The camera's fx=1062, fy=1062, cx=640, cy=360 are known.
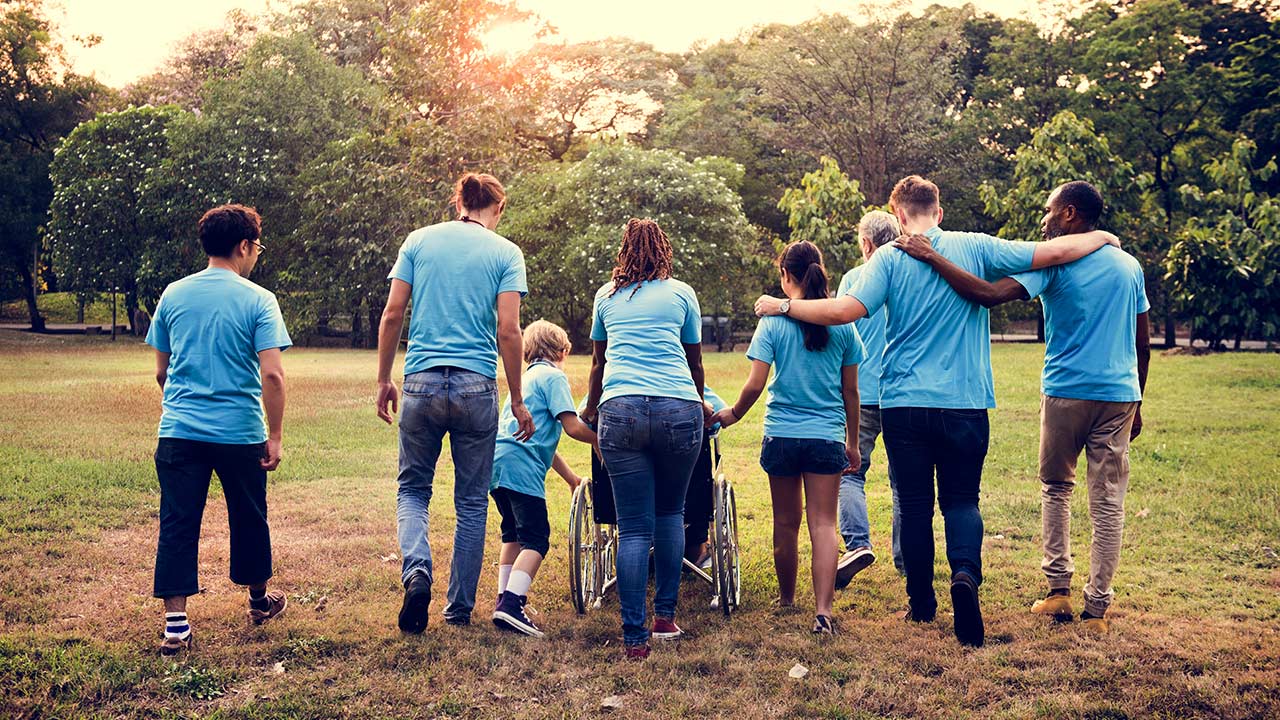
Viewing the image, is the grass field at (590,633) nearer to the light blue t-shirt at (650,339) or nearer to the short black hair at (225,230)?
the light blue t-shirt at (650,339)

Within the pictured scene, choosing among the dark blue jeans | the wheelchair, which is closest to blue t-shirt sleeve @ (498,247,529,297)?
the wheelchair

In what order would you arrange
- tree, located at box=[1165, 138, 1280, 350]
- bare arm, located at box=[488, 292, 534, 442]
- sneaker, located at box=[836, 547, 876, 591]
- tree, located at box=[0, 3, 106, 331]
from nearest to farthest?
bare arm, located at box=[488, 292, 534, 442] < sneaker, located at box=[836, 547, 876, 591] < tree, located at box=[1165, 138, 1280, 350] < tree, located at box=[0, 3, 106, 331]

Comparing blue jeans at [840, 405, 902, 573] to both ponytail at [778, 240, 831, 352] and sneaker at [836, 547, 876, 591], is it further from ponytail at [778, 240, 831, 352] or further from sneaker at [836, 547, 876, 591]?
ponytail at [778, 240, 831, 352]

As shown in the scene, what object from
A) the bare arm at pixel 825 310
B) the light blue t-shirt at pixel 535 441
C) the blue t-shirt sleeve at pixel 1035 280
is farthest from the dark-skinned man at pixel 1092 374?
the light blue t-shirt at pixel 535 441

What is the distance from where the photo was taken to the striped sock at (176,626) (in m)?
4.50

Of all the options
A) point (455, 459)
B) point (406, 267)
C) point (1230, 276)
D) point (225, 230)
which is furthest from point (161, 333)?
point (1230, 276)

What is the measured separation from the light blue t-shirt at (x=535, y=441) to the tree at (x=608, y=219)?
23.5m

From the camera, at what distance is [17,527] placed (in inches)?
275

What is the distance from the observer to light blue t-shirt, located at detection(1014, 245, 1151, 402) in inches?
193

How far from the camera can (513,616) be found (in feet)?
16.0

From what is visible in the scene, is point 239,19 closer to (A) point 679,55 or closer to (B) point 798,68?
(A) point 679,55

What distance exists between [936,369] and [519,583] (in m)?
2.14

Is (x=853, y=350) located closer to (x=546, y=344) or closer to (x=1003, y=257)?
(x=1003, y=257)

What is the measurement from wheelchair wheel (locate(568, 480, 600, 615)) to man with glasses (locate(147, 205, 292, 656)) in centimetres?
141
